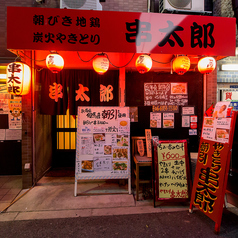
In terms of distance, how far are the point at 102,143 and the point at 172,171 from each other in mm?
2376

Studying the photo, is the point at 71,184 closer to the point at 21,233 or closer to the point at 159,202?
the point at 21,233

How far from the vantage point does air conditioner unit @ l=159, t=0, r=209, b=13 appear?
6.32 metres

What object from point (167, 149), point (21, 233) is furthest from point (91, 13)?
point (21, 233)

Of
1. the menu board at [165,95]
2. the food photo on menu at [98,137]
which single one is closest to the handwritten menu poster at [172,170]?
the food photo on menu at [98,137]

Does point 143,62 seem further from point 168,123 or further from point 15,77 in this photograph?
point 15,77

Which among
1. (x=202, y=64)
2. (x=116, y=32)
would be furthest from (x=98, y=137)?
(x=202, y=64)

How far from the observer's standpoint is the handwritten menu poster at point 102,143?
5.19 meters

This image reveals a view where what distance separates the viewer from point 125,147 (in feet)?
17.5

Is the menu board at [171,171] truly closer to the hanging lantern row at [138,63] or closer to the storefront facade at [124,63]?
the storefront facade at [124,63]

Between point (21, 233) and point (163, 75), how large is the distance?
6.67m

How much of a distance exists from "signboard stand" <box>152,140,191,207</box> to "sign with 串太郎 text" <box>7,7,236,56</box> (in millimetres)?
3176

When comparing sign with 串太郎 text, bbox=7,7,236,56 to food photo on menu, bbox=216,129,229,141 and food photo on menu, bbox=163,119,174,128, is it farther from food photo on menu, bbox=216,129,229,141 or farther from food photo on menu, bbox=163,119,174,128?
food photo on menu, bbox=216,129,229,141

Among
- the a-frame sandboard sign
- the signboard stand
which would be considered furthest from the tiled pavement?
the a-frame sandboard sign

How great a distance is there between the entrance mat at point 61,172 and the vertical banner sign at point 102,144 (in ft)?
6.77
